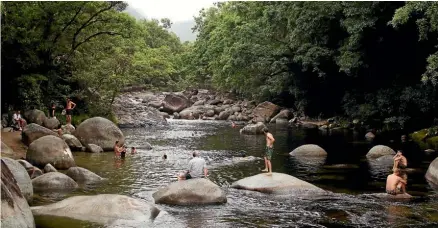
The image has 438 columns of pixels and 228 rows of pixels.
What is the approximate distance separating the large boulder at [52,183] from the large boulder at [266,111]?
36.7 meters

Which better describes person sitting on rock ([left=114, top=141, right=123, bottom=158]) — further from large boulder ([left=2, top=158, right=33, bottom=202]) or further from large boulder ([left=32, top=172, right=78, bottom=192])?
large boulder ([left=2, top=158, right=33, bottom=202])

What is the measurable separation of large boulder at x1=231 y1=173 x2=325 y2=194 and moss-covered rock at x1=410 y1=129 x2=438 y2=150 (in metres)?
14.0

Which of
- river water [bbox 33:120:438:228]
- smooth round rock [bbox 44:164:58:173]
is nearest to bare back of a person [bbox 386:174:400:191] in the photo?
river water [bbox 33:120:438:228]

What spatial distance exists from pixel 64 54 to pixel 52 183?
22004 millimetres

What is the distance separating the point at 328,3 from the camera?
35.3m

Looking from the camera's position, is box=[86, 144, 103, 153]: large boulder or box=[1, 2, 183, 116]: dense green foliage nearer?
box=[86, 144, 103, 153]: large boulder

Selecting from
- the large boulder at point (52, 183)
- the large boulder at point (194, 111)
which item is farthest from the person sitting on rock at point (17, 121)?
the large boulder at point (194, 111)

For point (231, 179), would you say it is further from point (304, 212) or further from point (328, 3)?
point (328, 3)

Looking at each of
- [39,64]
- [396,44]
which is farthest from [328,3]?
[39,64]

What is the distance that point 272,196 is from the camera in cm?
1567

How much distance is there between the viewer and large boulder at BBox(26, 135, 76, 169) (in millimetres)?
19500

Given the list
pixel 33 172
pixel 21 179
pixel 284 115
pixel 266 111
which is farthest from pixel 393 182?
→ pixel 266 111

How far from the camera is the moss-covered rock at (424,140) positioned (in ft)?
90.8

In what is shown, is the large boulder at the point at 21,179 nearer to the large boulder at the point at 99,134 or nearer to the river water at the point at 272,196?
the river water at the point at 272,196
